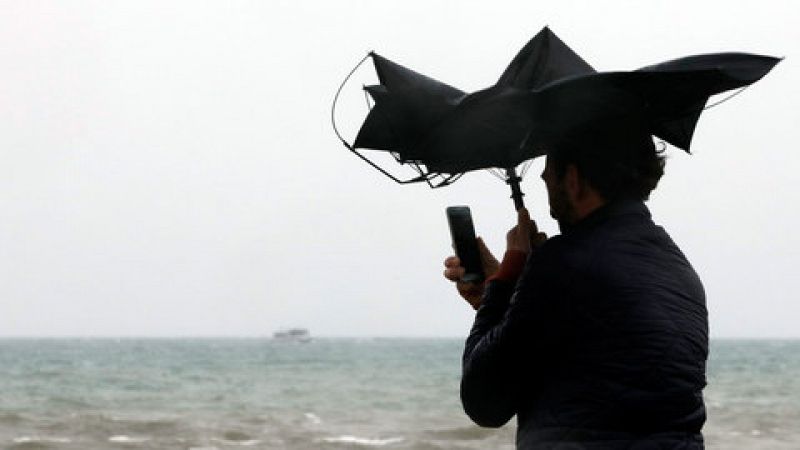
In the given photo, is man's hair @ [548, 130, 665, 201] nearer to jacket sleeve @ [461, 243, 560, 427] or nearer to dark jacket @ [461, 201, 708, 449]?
dark jacket @ [461, 201, 708, 449]

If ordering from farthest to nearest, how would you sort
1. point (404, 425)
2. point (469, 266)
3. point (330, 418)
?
point (330, 418) < point (404, 425) < point (469, 266)

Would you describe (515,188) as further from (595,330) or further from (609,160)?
(595,330)

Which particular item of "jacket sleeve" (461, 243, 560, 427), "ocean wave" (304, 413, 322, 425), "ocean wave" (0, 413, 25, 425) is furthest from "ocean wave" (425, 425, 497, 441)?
"jacket sleeve" (461, 243, 560, 427)

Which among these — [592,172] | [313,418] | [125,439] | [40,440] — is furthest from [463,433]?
[592,172]

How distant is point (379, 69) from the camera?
2.49 meters

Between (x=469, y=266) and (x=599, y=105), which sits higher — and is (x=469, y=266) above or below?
below

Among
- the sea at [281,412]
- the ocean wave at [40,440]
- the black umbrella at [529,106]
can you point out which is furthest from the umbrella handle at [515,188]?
the ocean wave at [40,440]

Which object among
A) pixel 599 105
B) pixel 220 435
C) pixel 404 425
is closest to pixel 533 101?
pixel 599 105

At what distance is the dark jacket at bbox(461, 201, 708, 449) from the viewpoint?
7.30 ft

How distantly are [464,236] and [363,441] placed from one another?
574 inches

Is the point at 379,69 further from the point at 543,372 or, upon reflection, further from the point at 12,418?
the point at 12,418

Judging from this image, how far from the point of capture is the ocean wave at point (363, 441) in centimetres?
1653

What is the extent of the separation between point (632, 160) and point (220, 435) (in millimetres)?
15488

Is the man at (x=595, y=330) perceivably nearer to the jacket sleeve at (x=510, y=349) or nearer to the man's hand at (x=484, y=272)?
the jacket sleeve at (x=510, y=349)
